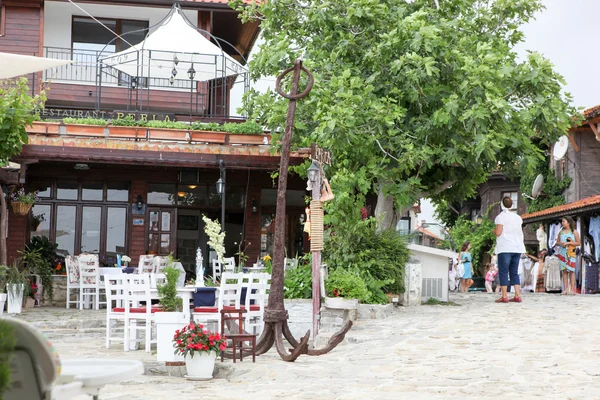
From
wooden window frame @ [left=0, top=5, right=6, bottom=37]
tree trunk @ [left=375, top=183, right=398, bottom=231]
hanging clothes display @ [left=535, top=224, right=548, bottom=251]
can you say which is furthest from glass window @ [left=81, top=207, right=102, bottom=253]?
hanging clothes display @ [left=535, top=224, right=548, bottom=251]

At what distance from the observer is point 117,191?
19.6 meters

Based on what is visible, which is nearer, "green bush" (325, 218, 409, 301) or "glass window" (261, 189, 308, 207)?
"green bush" (325, 218, 409, 301)

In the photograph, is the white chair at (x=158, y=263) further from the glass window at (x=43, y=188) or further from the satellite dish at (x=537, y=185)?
the satellite dish at (x=537, y=185)

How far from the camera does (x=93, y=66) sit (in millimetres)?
20281

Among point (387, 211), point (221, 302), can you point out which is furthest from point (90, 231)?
point (221, 302)

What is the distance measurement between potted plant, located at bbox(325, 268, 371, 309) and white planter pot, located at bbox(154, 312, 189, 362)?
2.97 meters

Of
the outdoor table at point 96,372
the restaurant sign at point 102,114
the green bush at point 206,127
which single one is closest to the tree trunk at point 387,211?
the green bush at point 206,127

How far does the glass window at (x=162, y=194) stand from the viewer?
1970 cm

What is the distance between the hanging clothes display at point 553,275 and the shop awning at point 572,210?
55.0 inches

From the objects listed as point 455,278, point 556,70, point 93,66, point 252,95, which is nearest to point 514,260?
point 556,70

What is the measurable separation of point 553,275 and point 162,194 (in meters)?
9.70

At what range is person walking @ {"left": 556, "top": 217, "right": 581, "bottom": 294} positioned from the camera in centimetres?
1677

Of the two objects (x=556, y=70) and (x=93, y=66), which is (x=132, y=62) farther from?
(x=556, y=70)

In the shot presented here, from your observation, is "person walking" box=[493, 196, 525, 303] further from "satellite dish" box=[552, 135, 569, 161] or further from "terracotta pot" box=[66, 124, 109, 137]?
"satellite dish" box=[552, 135, 569, 161]
